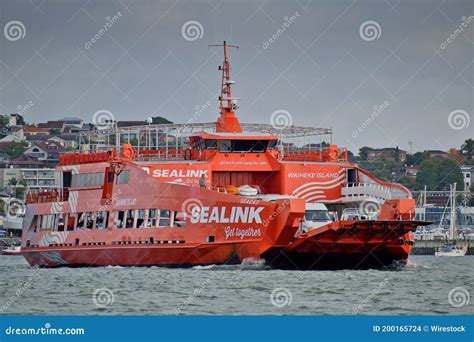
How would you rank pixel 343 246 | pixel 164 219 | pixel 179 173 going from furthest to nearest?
pixel 179 173, pixel 164 219, pixel 343 246

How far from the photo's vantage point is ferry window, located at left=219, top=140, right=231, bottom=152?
54312 mm

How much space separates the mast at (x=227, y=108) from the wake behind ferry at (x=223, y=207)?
5cm

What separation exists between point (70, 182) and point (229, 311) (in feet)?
80.8

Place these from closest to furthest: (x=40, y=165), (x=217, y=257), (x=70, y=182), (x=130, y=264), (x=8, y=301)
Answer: (x=8, y=301) → (x=217, y=257) → (x=130, y=264) → (x=70, y=182) → (x=40, y=165)

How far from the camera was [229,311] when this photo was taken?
115 feet

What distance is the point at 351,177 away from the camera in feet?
183

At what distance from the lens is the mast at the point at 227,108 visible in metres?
55.9

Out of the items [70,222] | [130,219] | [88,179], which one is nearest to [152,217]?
[130,219]

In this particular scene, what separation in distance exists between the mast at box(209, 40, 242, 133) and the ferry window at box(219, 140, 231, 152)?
1.35 m

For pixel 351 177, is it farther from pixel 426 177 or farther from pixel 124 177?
pixel 426 177

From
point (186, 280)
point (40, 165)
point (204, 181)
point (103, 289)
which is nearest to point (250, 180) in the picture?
point (204, 181)

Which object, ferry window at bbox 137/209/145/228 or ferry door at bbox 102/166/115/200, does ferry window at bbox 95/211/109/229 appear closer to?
ferry door at bbox 102/166/115/200

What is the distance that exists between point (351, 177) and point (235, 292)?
16929 mm

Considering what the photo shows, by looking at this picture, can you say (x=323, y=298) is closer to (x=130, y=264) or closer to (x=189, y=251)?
(x=189, y=251)
